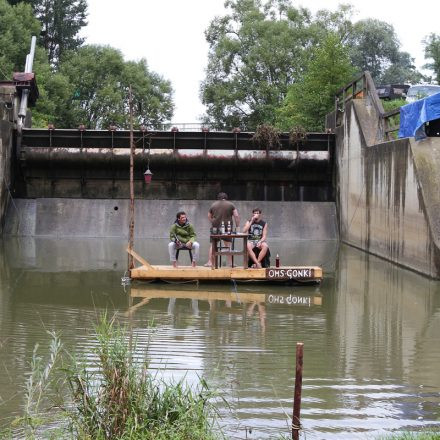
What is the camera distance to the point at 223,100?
56.3 metres

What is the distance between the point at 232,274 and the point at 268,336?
4.52 m

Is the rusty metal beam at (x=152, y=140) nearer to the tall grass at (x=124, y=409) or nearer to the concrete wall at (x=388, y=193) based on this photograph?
the concrete wall at (x=388, y=193)

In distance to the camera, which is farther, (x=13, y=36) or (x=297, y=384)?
(x=13, y=36)

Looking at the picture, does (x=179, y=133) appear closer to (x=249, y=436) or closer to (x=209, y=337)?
(x=209, y=337)

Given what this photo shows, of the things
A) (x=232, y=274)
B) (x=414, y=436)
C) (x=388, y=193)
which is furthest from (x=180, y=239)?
(x=414, y=436)

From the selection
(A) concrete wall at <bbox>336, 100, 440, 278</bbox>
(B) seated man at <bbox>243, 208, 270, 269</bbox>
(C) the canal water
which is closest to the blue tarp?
(A) concrete wall at <bbox>336, 100, 440, 278</bbox>

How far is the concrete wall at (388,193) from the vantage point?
16266mm

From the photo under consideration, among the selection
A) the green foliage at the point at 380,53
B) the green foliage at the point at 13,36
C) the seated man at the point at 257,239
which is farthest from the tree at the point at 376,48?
the seated man at the point at 257,239

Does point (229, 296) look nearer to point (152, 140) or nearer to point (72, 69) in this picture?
point (152, 140)

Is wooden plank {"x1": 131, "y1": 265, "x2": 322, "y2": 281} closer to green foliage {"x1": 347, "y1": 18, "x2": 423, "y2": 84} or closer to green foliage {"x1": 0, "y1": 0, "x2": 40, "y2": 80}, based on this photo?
green foliage {"x1": 0, "y1": 0, "x2": 40, "y2": 80}

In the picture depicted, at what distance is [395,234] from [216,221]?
5.11 metres

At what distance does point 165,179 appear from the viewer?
28797 millimetres

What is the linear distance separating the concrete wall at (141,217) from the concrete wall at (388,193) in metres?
1.12

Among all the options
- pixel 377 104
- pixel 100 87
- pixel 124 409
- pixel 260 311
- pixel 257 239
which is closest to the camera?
pixel 124 409
